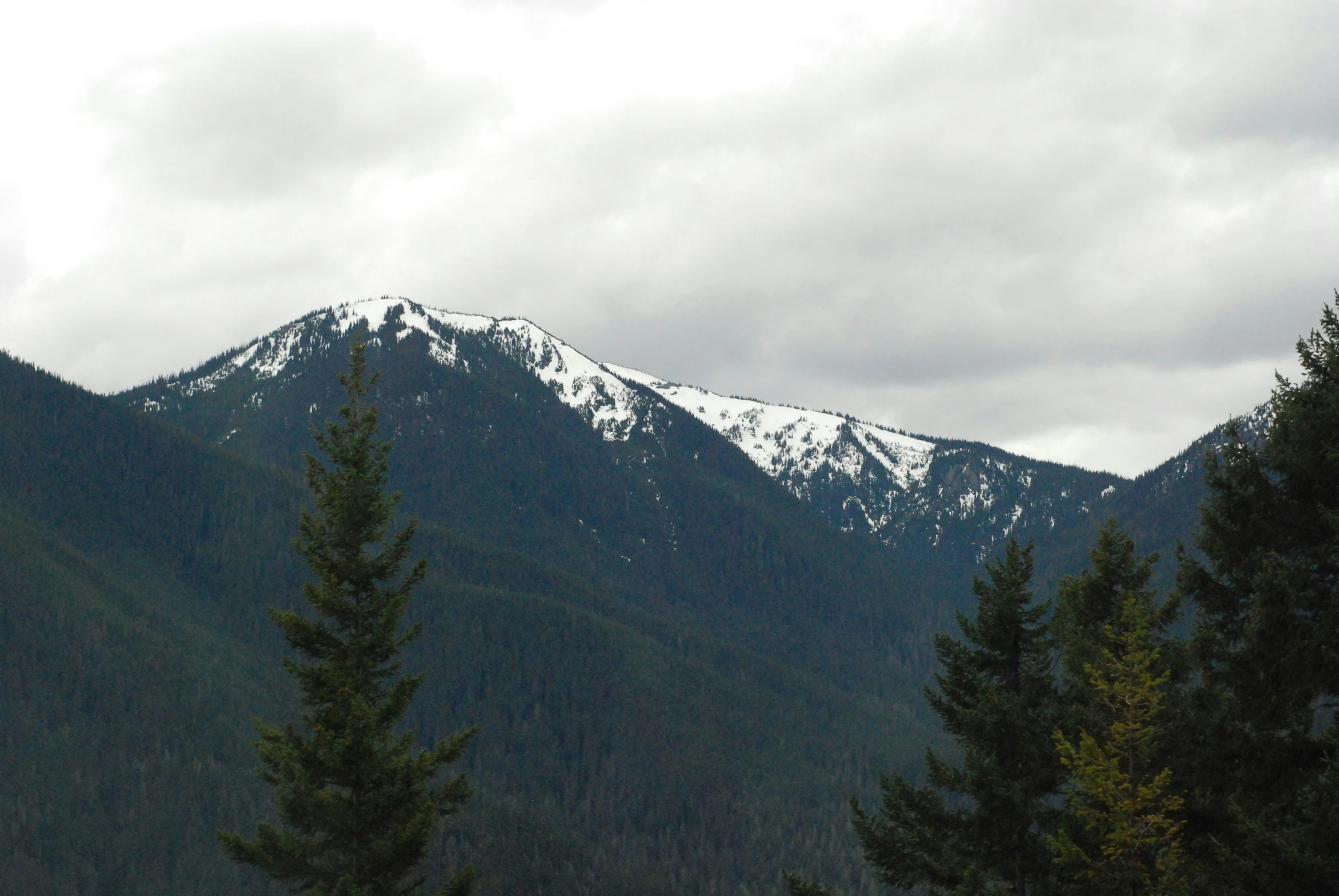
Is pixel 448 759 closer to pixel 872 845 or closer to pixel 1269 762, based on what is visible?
pixel 872 845

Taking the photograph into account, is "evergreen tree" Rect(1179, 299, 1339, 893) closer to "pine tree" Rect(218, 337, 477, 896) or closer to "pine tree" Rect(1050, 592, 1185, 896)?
"pine tree" Rect(1050, 592, 1185, 896)

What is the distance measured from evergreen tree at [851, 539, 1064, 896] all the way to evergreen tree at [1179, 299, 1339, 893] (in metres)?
5.23

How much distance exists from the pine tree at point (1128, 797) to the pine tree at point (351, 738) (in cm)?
1419

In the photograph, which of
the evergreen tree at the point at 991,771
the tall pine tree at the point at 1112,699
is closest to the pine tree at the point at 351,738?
the evergreen tree at the point at 991,771

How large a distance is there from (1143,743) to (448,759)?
16427mm

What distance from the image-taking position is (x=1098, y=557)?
2966cm

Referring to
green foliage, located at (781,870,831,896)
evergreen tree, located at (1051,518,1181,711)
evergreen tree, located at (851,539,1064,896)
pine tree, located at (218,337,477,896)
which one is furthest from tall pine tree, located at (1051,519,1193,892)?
pine tree, located at (218,337,477,896)

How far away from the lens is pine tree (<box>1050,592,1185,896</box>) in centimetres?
2030

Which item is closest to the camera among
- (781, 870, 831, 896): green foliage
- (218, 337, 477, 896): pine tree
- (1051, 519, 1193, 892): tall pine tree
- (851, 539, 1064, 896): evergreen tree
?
(1051, 519, 1193, 892): tall pine tree

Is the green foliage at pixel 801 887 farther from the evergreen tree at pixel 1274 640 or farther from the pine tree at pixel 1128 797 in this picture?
the evergreen tree at pixel 1274 640

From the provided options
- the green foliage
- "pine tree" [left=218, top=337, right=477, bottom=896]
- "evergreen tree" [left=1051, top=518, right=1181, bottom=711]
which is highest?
"evergreen tree" [left=1051, top=518, right=1181, bottom=711]

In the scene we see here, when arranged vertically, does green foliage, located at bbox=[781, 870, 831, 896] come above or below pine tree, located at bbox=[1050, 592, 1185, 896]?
below

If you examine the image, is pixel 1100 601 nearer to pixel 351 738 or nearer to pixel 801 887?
pixel 801 887

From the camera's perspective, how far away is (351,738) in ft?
86.7
